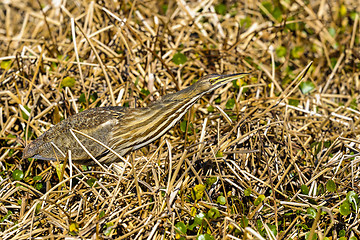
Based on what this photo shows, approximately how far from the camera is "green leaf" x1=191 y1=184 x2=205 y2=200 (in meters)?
2.38

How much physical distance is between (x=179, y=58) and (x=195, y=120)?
1.96 feet

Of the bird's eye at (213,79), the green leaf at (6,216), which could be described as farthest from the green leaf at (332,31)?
the green leaf at (6,216)

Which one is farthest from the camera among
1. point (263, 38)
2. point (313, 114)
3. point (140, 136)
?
point (263, 38)

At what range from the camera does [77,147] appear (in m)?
2.75

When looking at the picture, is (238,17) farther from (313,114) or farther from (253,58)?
(313,114)

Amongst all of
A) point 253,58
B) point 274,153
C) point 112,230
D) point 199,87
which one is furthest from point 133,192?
point 253,58

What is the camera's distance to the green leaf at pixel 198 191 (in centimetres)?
238

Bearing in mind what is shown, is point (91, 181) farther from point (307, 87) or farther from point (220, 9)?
point (220, 9)

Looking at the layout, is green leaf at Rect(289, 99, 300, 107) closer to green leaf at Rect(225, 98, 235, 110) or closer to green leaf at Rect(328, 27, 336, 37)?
green leaf at Rect(225, 98, 235, 110)

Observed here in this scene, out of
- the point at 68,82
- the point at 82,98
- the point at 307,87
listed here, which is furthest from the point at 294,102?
the point at 68,82

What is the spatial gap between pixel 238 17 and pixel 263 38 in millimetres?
342

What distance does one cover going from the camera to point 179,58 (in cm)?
337

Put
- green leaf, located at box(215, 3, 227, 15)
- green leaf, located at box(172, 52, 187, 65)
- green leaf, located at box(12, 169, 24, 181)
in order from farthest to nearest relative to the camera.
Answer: green leaf, located at box(215, 3, 227, 15)
green leaf, located at box(172, 52, 187, 65)
green leaf, located at box(12, 169, 24, 181)

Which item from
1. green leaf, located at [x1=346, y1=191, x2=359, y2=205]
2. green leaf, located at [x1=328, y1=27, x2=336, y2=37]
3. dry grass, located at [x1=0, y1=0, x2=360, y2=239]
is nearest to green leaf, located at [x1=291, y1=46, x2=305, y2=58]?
dry grass, located at [x1=0, y1=0, x2=360, y2=239]
